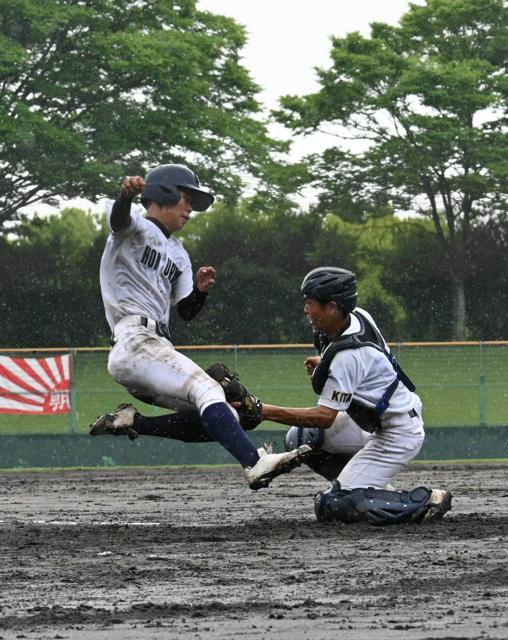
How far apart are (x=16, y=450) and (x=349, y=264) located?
23.9m

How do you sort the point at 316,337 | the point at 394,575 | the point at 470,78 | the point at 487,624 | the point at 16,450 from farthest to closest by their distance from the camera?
the point at 470,78
the point at 16,450
the point at 316,337
the point at 394,575
the point at 487,624

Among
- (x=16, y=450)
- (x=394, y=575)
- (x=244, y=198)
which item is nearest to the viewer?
(x=394, y=575)

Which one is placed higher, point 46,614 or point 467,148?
point 467,148

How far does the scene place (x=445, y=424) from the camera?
22203 millimetres

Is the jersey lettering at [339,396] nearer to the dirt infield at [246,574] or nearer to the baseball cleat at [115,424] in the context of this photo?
the dirt infield at [246,574]

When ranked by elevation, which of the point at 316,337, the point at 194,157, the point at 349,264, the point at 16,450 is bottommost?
the point at 16,450

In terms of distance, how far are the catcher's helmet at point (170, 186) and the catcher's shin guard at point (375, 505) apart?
2.10 meters

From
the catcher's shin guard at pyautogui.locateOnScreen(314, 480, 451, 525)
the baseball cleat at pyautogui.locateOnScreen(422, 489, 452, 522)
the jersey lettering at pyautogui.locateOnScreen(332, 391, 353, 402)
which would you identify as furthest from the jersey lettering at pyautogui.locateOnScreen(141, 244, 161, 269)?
the baseball cleat at pyautogui.locateOnScreen(422, 489, 452, 522)

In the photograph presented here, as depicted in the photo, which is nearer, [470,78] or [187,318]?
[187,318]

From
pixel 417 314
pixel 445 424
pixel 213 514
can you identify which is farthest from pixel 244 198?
pixel 213 514

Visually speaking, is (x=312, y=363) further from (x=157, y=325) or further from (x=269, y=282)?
(x=269, y=282)

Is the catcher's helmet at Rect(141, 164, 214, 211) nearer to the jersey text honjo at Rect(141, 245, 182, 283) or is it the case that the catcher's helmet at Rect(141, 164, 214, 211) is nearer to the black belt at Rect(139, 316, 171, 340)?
the jersey text honjo at Rect(141, 245, 182, 283)

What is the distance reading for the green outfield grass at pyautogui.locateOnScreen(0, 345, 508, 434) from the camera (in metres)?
22.2

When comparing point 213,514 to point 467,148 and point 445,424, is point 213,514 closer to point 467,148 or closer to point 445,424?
point 445,424
